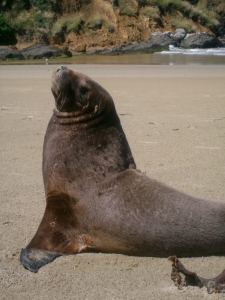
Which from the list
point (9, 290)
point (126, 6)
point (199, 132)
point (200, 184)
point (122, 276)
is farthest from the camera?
point (126, 6)

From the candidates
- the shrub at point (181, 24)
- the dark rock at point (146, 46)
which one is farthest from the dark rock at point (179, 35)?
the shrub at point (181, 24)

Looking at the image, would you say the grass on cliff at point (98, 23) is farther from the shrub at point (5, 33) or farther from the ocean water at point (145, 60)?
the ocean water at point (145, 60)

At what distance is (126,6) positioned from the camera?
204ft

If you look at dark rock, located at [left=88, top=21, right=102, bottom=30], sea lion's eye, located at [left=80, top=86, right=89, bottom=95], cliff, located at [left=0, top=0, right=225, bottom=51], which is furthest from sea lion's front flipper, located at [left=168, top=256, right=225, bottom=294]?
dark rock, located at [left=88, top=21, right=102, bottom=30]

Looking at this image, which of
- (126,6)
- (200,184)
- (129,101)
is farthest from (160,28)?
(200,184)

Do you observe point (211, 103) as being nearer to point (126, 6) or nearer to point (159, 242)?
point (159, 242)

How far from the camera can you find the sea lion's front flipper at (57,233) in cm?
343

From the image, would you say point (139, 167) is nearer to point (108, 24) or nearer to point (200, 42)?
point (200, 42)

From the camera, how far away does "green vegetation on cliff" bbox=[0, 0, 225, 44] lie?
56781 mm

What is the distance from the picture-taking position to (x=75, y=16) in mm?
61250

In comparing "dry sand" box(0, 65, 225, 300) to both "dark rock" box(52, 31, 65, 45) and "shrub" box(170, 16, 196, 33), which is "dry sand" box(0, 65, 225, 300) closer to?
"dark rock" box(52, 31, 65, 45)

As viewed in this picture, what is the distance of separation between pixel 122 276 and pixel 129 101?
7878 mm

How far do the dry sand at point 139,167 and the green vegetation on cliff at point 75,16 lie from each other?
4617 cm

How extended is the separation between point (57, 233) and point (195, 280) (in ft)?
3.40
